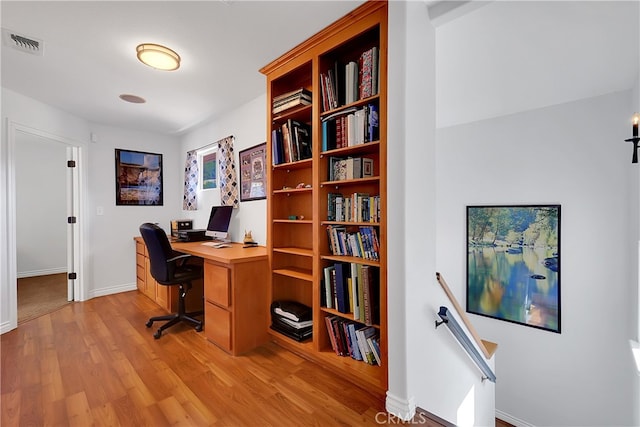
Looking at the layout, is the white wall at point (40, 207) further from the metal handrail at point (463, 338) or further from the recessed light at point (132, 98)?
the metal handrail at point (463, 338)

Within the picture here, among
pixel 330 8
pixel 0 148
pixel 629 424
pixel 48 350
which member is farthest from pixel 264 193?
pixel 629 424

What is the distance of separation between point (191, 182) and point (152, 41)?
2393 millimetres

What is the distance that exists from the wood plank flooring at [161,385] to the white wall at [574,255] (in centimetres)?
235

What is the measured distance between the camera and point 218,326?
88.7 inches

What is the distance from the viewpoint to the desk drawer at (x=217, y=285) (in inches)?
84.4

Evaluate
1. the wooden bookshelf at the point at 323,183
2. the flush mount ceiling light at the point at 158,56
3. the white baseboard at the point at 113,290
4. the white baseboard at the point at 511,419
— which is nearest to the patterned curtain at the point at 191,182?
the white baseboard at the point at 113,290

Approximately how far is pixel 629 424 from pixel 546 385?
57 centimetres

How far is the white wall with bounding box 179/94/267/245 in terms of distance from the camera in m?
2.90

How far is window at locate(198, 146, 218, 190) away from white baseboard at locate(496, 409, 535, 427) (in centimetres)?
433

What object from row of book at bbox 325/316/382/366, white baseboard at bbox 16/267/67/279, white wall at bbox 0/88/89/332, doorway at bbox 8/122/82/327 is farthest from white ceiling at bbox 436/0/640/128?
white baseboard at bbox 16/267/67/279

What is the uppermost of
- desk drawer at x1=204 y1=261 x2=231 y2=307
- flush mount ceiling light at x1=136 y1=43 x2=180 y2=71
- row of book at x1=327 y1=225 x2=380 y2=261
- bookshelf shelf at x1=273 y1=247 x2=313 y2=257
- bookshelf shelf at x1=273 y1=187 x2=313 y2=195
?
flush mount ceiling light at x1=136 y1=43 x2=180 y2=71

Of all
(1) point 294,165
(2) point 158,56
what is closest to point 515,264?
(1) point 294,165

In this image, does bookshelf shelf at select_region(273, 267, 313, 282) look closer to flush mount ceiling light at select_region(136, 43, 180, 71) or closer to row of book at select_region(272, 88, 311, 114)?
row of book at select_region(272, 88, 311, 114)

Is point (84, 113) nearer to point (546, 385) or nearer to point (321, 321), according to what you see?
point (321, 321)
